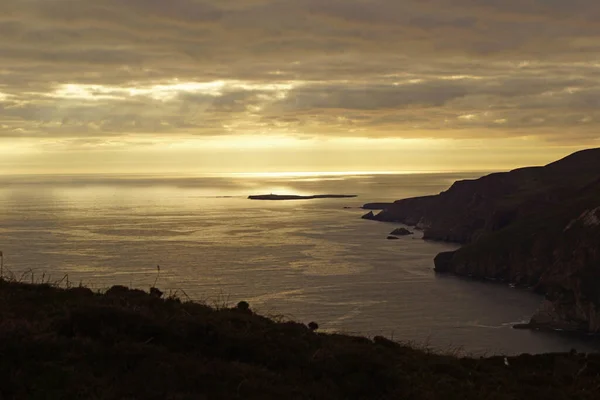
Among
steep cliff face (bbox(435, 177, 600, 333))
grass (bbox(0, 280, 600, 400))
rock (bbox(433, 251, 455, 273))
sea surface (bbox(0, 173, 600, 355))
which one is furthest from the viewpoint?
rock (bbox(433, 251, 455, 273))

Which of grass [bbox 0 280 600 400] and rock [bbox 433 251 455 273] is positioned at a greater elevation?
grass [bbox 0 280 600 400]

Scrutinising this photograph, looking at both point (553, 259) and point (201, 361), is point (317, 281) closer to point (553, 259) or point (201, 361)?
point (553, 259)

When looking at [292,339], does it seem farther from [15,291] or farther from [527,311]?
[527,311]

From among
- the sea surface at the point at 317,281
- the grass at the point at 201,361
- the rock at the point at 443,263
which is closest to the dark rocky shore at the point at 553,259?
the rock at the point at 443,263

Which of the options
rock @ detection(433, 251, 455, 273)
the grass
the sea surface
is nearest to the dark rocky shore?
rock @ detection(433, 251, 455, 273)

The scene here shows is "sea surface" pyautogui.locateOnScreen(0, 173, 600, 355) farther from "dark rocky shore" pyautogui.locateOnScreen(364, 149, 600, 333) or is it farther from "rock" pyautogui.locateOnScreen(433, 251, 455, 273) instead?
"dark rocky shore" pyautogui.locateOnScreen(364, 149, 600, 333)

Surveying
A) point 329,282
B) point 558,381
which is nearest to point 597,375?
point 558,381

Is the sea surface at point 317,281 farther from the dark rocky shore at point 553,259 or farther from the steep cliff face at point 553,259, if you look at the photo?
the dark rocky shore at point 553,259

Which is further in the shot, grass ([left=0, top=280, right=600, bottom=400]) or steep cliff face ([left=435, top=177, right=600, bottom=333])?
steep cliff face ([left=435, top=177, right=600, bottom=333])

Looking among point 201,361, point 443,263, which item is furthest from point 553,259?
point 201,361
